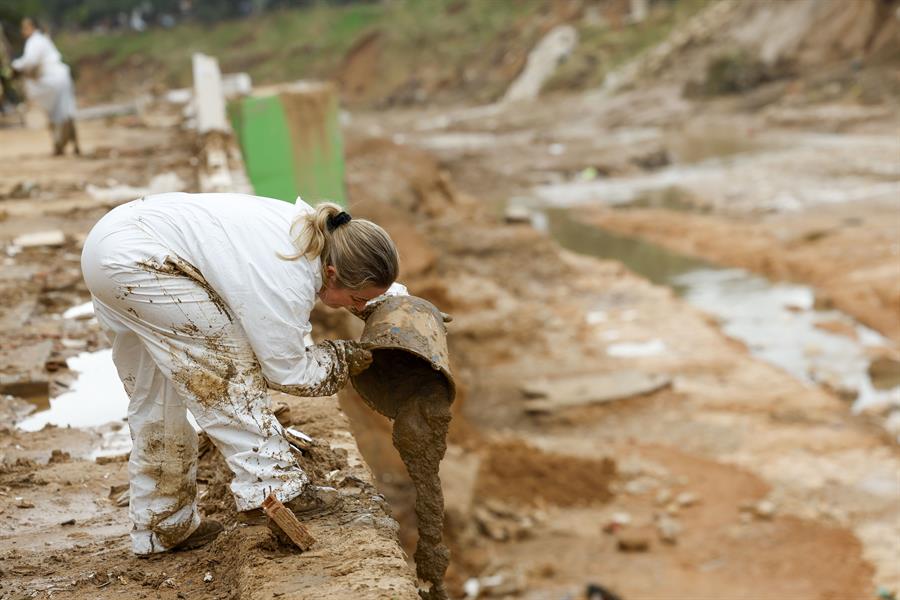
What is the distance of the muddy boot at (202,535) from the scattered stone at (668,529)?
6.06 m

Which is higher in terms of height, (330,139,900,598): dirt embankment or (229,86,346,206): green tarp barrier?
(229,86,346,206): green tarp barrier

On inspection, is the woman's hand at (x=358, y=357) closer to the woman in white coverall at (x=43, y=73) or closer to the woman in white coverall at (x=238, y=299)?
the woman in white coverall at (x=238, y=299)

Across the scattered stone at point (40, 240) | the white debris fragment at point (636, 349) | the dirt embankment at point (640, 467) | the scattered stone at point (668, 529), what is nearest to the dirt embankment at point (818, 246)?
the dirt embankment at point (640, 467)

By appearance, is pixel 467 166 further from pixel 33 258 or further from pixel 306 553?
pixel 306 553

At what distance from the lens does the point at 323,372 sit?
3779 mm

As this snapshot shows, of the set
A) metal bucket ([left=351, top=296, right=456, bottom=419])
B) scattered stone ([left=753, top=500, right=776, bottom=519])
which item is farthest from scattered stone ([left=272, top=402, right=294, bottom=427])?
scattered stone ([left=753, top=500, right=776, bottom=519])

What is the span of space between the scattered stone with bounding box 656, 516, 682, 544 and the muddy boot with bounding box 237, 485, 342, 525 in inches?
236

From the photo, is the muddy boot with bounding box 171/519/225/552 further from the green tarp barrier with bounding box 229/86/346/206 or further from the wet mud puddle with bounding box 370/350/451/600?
the green tarp barrier with bounding box 229/86/346/206

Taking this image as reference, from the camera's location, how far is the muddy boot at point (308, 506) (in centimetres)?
393

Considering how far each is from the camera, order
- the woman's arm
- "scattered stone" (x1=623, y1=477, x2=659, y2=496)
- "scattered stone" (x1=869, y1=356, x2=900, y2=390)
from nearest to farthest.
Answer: "scattered stone" (x1=623, y1=477, x2=659, y2=496)
"scattered stone" (x1=869, y1=356, x2=900, y2=390)
the woman's arm

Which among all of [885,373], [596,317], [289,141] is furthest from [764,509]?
[596,317]

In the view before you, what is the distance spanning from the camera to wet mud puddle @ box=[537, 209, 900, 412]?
13.2m

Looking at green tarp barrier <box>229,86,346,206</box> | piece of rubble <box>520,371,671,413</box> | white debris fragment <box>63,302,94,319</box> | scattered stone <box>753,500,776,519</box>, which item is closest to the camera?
white debris fragment <box>63,302,94,319</box>

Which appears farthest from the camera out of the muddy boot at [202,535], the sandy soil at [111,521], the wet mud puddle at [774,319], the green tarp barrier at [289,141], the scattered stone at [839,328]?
the scattered stone at [839,328]
